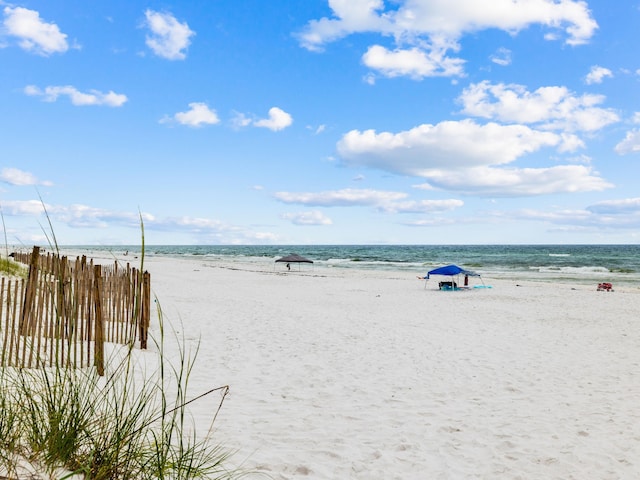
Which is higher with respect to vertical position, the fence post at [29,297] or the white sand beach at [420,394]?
the fence post at [29,297]

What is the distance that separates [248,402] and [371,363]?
273cm

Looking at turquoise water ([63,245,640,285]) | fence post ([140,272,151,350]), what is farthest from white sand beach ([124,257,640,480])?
turquoise water ([63,245,640,285])

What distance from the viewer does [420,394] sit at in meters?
6.09

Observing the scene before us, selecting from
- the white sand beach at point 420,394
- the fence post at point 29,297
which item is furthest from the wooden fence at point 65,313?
the white sand beach at point 420,394

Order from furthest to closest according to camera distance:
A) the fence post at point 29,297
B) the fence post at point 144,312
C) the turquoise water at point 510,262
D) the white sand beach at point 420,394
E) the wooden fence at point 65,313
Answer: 1. the turquoise water at point 510,262
2. the fence post at point 144,312
3. the fence post at point 29,297
4. the wooden fence at point 65,313
5. the white sand beach at point 420,394

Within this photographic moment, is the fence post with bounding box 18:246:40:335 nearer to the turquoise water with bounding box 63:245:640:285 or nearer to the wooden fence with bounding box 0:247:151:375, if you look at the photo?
the wooden fence with bounding box 0:247:151:375

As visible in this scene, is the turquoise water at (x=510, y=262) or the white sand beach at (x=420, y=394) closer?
the white sand beach at (x=420, y=394)

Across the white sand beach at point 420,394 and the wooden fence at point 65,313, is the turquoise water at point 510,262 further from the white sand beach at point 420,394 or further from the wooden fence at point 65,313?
the white sand beach at point 420,394

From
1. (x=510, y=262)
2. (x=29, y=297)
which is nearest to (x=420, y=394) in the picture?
(x=29, y=297)

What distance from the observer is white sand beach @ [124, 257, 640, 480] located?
13.6 ft

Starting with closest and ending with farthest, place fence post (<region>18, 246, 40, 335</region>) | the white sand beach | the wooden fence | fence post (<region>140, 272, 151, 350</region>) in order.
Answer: the white sand beach, the wooden fence, fence post (<region>18, 246, 40, 335</region>), fence post (<region>140, 272, 151, 350</region>)

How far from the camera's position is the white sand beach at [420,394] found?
416cm

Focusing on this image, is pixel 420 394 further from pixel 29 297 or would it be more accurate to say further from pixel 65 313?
pixel 29 297

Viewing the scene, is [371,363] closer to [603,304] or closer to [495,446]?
[495,446]
